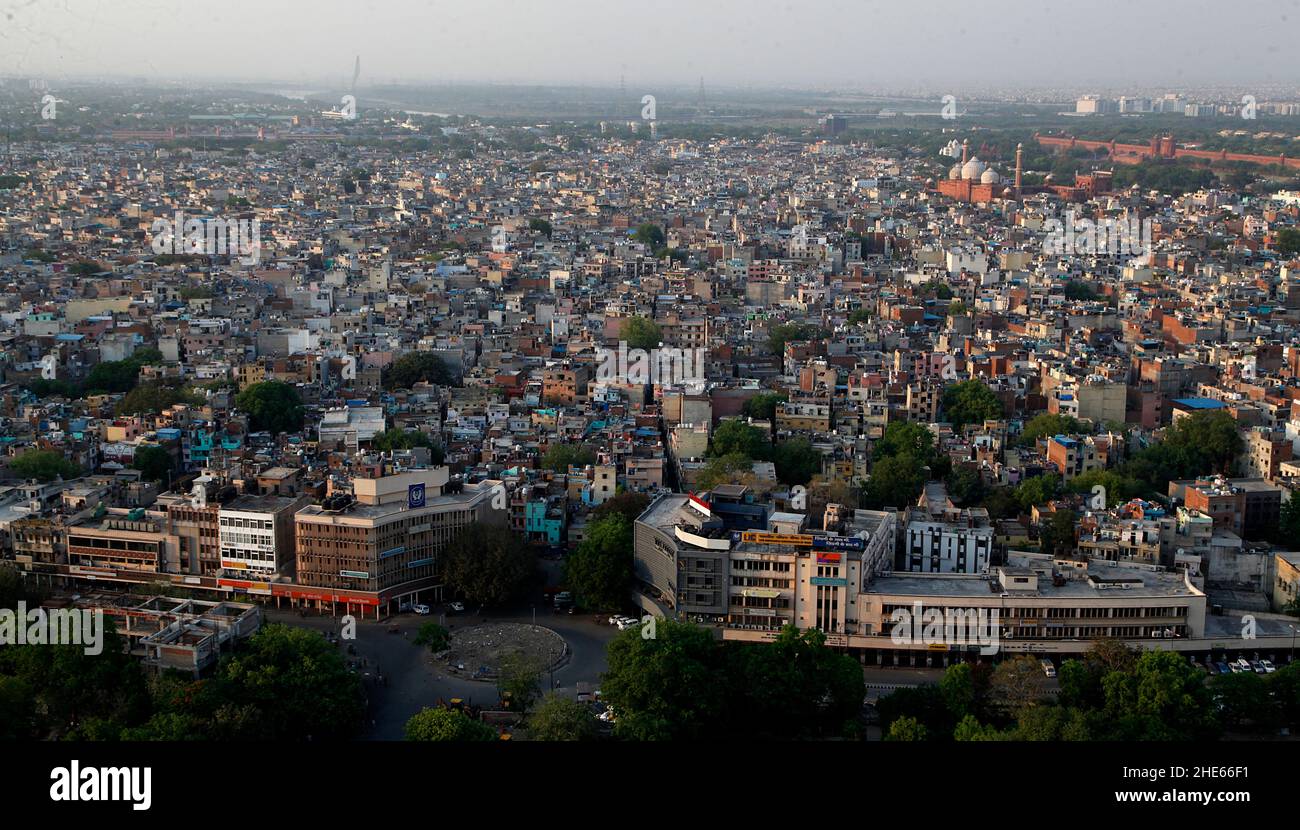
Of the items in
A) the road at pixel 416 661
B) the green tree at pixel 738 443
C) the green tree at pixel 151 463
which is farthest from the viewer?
the green tree at pixel 738 443

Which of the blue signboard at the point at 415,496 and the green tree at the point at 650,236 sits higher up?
the green tree at the point at 650,236

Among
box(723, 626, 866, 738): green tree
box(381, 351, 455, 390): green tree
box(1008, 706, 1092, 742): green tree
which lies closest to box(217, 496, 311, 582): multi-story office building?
box(723, 626, 866, 738): green tree

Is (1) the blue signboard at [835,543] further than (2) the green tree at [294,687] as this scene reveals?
Yes

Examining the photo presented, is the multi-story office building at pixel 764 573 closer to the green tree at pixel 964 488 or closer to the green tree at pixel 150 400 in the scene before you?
the green tree at pixel 964 488

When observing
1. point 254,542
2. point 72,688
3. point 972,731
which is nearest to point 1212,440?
point 972,731

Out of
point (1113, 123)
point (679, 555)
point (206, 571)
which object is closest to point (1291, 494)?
point (679, 555)

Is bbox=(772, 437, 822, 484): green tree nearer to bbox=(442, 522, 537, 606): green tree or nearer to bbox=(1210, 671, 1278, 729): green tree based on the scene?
bbox=(442, 522, 537, 606): green tree

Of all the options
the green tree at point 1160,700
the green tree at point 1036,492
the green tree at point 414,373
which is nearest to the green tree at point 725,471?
the green tree at point 1036,492
